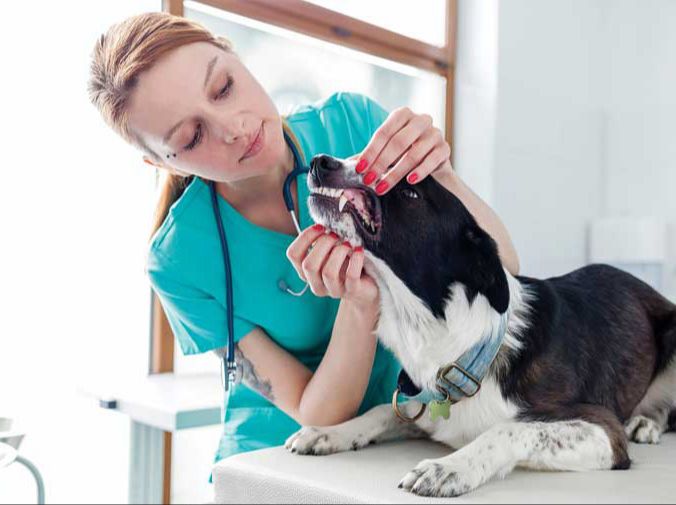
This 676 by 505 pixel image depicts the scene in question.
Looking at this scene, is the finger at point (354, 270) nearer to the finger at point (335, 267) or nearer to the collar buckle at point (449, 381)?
the finger at point (335, 267)

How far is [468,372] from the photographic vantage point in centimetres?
114

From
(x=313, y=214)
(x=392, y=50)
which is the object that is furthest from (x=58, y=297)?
(x=392, y=50)

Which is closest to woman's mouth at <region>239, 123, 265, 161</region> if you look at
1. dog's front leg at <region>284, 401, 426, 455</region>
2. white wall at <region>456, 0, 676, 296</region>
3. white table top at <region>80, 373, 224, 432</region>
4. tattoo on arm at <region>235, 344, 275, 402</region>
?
tattoo on arm at <region>235, 344, 275, 402</region>

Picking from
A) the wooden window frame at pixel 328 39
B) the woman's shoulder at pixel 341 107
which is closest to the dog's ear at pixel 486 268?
the woman's shoulder at pixel 341 107

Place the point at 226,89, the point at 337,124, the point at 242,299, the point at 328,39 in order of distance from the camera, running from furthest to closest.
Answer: the point at 328,39 < the point at 337,124 < the point at 242,299 < the point at 226,89

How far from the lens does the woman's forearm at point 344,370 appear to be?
4.29 feet

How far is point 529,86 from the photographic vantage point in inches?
163

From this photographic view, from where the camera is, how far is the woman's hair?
129 cm

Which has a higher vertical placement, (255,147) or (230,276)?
(255,147)

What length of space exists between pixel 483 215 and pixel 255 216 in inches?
18.8

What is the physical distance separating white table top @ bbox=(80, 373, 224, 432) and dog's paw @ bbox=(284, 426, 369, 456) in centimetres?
100

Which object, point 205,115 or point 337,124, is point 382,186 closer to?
point 205,115

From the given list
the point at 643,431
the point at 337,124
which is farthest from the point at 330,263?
the point at 643,431

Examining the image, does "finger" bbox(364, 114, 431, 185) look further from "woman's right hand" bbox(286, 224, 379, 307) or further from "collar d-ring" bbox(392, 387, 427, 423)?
"collar d-ring" bbox(392, 387, 427, 423)
